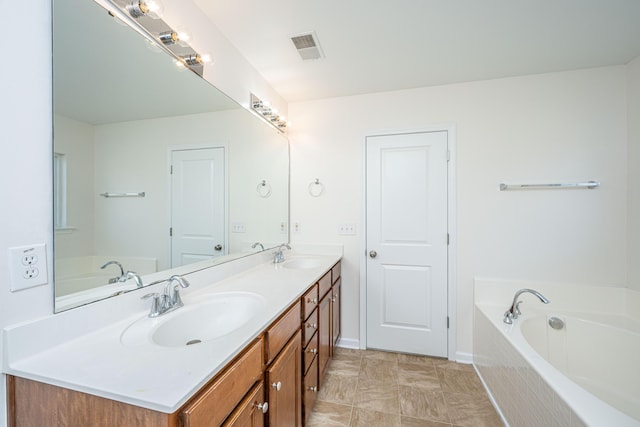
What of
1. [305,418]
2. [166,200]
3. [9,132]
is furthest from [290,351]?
[9,132]

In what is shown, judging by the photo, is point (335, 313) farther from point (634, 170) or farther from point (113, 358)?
point (634, 170)

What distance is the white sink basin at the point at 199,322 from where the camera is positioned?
97cm

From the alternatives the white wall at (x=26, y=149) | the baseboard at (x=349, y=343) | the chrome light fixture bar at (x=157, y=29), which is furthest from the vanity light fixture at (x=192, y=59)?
the baseboard at (x=349, y=343)

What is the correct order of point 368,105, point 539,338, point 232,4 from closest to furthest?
1. point 232,4
2. point 539,338
3. point 368,105

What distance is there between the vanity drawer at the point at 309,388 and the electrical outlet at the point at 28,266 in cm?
125

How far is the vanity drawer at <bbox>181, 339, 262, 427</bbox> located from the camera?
2.16 ft

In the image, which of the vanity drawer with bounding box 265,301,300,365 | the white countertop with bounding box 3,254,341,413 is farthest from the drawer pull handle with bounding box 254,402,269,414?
the white countertop with bounding box 3,254,341,413

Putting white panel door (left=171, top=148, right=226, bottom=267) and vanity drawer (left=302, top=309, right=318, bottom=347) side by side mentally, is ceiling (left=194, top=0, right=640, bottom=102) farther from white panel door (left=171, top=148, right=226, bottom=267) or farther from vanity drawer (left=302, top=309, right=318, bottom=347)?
vanity drawer (left=302, top=309, right=318, bottom=347)

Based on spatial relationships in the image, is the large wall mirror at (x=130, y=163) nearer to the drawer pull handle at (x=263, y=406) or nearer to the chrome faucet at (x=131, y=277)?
the chrome faucet at (x=131, y=277)

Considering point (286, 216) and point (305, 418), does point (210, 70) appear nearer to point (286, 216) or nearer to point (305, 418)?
point (286, 216)

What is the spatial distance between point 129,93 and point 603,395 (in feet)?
10.1

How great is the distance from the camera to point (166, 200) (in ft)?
4.35

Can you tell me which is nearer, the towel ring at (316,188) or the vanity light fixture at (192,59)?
the vanity light fixture at (192,59)

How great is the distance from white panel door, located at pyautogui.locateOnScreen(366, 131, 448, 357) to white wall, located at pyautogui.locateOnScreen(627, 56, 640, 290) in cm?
122
